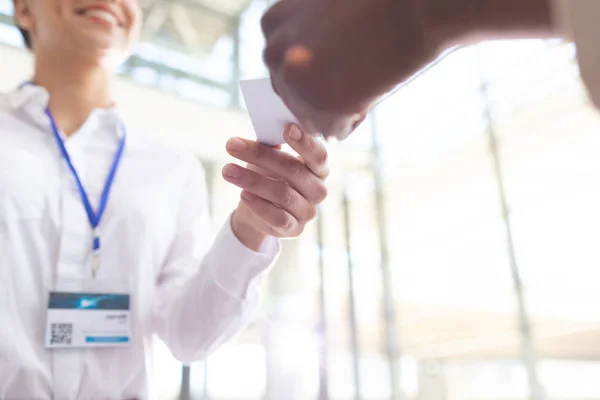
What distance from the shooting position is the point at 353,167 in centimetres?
737

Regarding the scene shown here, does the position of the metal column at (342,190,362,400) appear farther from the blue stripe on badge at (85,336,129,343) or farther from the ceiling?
the blue stripe on badge at (85,336,129,343)

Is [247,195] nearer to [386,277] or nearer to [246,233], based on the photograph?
[246,233]

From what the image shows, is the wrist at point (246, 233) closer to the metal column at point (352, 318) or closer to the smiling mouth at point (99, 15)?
the smiling mouth at point (99, 15)

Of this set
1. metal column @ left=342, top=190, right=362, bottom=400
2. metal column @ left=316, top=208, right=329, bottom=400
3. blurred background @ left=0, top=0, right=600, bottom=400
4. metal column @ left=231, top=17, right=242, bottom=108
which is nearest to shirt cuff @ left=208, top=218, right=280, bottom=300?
blurred background @ left=0, top=0, right=600, bottom=400

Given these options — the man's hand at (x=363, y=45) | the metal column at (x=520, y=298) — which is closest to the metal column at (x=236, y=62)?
the metal column at (x=520, y=298)

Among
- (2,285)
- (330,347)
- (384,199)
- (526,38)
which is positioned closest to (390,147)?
(384,199)

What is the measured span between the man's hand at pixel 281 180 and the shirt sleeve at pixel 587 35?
486mm

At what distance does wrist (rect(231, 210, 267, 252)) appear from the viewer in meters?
1.02

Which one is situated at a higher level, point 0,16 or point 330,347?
point 0,16

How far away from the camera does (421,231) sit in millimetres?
6066

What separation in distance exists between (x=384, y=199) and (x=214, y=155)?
7.53 ft

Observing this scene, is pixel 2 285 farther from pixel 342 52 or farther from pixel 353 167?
pixel 353 167

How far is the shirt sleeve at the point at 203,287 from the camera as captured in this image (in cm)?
104

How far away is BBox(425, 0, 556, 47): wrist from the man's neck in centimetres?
117
